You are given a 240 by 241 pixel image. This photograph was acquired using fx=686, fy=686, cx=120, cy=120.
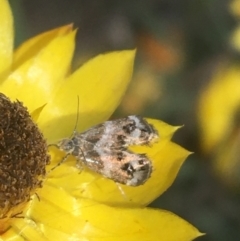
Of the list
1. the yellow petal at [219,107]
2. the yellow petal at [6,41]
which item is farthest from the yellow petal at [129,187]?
the yellow petal at [219,107]

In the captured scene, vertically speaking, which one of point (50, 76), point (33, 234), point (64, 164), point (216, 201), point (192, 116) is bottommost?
point (216, 201)

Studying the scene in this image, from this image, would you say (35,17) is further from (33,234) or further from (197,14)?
(33,234)

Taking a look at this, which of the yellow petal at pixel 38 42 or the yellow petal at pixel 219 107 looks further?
the yellow petal at pixel 219 107

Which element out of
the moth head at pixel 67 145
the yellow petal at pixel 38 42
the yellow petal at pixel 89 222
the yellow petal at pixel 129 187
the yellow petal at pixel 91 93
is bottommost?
the yellow petal at pixel 89 222

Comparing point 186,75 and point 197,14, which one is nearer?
point 197,14

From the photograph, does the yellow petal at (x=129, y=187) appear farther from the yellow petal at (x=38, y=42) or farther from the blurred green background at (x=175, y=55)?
the blurred green background at (x=175, y=55)

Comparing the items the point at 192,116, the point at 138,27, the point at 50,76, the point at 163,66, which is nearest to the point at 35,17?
the point at 138,27

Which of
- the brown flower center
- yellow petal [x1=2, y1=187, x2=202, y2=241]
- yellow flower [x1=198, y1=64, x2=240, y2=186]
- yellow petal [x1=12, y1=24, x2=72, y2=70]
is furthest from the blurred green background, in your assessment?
the brown flower center

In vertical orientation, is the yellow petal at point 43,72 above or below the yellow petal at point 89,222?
above
